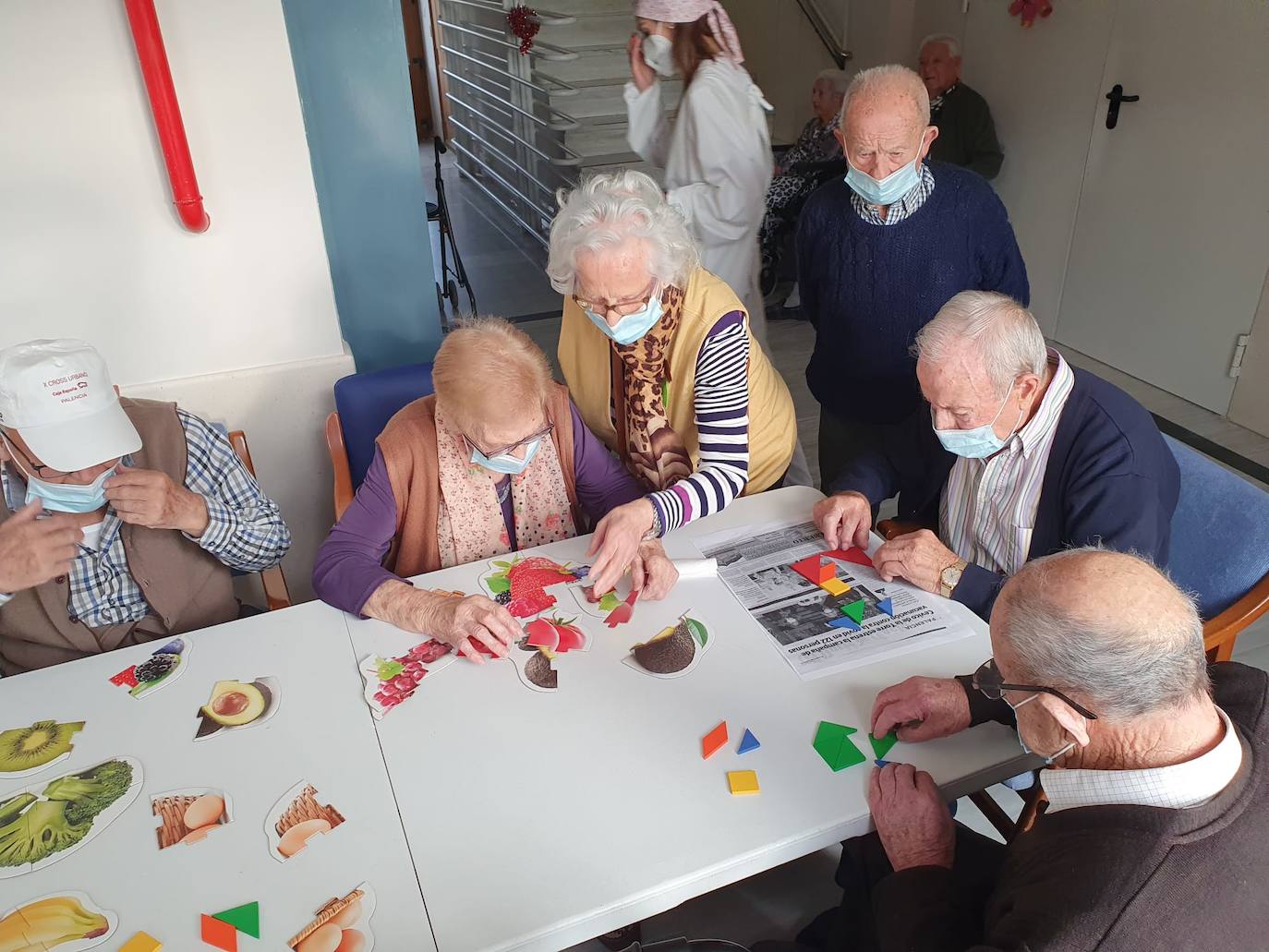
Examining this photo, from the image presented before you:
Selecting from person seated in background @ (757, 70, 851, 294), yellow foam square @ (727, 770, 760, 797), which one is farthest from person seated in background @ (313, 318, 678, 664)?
person seated in background @ (757, 70, 851, 294)

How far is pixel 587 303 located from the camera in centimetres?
201

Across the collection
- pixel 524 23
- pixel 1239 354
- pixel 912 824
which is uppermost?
pixel 524 23

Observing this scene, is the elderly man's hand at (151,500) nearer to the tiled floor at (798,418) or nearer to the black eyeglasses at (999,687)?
the tiled floor at (798,418)

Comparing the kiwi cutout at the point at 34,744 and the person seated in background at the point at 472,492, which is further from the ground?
the person seated in background at the point at 472,492

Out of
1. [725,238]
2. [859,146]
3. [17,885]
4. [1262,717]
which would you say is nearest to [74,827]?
[17,885]

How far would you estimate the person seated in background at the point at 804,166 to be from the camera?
17.0 feet

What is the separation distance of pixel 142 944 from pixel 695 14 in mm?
2945

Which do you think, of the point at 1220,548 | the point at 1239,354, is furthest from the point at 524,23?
the point at 1220,548

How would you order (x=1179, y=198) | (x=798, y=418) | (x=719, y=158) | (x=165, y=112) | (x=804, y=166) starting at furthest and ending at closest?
(x=804, y=166), (x=798, y=418), (x=1179, y=198), (x=719, y=158), (x=165, y=112)

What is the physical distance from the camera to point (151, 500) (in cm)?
176

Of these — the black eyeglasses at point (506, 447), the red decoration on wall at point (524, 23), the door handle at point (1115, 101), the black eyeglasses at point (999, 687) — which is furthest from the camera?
the red decoration on wall at point (524, 23)

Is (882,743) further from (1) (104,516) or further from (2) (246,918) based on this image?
(1) (104,516)

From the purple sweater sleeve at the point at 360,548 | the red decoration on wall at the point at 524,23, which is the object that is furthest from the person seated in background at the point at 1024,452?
the red decoration on wall at the point at 524,23

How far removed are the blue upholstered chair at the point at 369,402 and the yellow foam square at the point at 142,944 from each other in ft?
4.35
